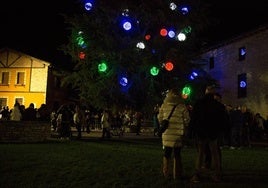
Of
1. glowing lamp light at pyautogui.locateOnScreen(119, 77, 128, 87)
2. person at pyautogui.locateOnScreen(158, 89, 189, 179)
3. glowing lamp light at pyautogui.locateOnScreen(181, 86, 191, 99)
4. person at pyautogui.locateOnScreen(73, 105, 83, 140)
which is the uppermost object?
glowing lamp light at pyautogui.locateOnScreen(119, 77, 128, 87)

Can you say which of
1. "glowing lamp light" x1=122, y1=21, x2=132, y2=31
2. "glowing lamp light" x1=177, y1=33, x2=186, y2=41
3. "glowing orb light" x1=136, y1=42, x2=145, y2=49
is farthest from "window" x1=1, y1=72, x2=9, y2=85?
"glowing lamp light" x1=177, y1=33, x2=186, y2=41

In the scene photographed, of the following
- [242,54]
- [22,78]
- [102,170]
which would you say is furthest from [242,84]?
[102,170]

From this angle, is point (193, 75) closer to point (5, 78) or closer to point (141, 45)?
point (141, 45)

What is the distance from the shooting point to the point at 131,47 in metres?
25.1

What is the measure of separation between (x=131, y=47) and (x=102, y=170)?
14.9 meters

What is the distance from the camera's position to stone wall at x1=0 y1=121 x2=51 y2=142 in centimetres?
1978

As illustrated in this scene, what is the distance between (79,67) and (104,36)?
2708 mm

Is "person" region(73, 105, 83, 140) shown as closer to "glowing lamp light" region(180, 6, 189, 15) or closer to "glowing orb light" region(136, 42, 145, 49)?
"glowing orb light" region(136, 42, 145, 49)

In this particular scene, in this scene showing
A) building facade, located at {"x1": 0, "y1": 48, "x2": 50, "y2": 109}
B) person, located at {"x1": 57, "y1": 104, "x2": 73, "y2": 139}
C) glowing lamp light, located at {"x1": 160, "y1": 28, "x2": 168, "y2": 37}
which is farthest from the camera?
building facade, located at {"x1": 0, "y1": 48, "x2": 50, "y2": 109}

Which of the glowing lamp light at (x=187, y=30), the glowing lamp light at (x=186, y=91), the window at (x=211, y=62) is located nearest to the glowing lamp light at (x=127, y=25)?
the glowing lamp light at (x=187, y=30)

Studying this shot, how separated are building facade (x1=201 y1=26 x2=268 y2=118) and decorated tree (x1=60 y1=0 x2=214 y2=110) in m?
5.60

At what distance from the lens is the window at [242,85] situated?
117ft

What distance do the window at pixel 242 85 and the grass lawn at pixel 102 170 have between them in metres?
21.6

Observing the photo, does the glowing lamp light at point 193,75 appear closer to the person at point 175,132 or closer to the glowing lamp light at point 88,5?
the glowing lamp light at point 88,5
